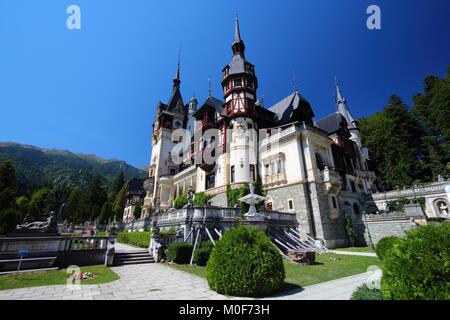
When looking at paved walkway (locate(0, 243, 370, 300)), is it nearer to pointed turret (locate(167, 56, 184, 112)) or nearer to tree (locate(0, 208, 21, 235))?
tree (locate(0, 208, 21, 235))

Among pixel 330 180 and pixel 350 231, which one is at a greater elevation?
pixel 330 180

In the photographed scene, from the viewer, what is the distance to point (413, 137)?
145 ft

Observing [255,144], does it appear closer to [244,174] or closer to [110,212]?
[244,174]

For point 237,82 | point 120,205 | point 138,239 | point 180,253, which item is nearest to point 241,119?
point 237,82

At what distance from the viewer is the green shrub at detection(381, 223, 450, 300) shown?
4.03 m

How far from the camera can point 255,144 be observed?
30484mm

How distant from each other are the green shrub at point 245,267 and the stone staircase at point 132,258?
27.5ft

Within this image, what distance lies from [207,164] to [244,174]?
7.03 m

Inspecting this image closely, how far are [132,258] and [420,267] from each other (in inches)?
587

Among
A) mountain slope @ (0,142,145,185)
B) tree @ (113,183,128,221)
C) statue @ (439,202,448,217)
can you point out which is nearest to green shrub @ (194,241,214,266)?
statue @ (439,202,448,217)

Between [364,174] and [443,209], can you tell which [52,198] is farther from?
[443,209]

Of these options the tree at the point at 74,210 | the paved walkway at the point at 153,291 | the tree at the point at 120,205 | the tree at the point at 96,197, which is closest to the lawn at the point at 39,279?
the paved walkway at the point at 153,291

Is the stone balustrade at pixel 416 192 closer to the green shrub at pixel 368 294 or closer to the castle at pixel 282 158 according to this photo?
the castle at pixel 282 158

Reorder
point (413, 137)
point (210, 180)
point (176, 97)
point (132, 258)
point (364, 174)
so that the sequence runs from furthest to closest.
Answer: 1. point (176, 97)
2. point (413, 137)
3. point (364, 174)
4. point (210, 180)
5. point (132, 258)
